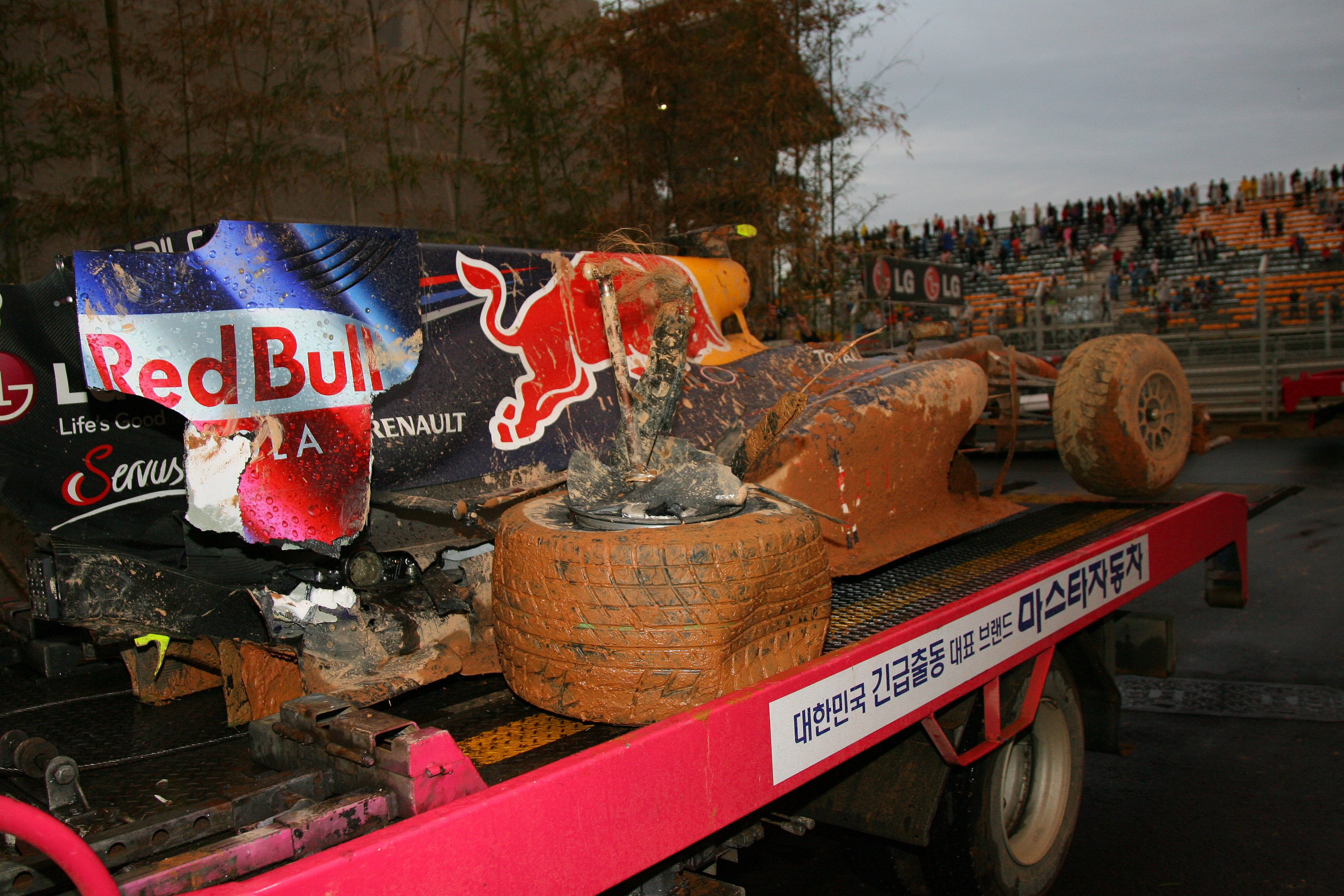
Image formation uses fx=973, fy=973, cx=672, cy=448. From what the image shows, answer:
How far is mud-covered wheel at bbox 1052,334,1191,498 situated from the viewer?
4492 millimetres

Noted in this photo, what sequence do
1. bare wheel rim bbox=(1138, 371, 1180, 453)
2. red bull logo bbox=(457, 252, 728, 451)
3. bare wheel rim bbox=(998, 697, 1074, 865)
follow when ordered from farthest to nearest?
bare wheel rim bbox=(1138, 371, 1180, 453) < bare wheel rim bbox=(998, 697, 1074, 865) < red bull logo bbox=(457, 252, 728, 451)

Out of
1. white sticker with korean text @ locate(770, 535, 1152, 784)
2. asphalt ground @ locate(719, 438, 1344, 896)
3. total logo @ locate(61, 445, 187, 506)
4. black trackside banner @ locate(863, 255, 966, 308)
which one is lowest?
asphalt ground @ locate(719, 438, 1344, 896)


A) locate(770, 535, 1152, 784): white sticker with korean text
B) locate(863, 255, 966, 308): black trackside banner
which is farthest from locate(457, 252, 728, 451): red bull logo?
locate(863, 255, 966, 308): black trackside banner

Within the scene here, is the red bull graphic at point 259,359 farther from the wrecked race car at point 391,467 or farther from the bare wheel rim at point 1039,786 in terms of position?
the bare wheel rim at point 1039,786

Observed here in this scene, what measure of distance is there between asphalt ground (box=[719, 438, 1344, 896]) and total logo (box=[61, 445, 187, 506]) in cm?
234

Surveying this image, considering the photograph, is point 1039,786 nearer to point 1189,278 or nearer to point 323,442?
point 323,442

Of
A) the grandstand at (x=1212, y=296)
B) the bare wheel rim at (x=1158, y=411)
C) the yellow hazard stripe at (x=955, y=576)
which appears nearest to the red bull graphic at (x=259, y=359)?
the yellow hazard stripe at (x=955, y=576)

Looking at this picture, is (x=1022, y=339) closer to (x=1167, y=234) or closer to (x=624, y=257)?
(x=1167, y=234)

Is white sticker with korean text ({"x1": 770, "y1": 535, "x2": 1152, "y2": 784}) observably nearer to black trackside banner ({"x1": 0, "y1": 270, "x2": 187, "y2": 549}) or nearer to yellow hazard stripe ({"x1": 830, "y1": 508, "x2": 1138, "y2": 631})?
yellow hazard stripe ({"x1": 830, "y1": 508, "x2": 1138, "y2": 631})

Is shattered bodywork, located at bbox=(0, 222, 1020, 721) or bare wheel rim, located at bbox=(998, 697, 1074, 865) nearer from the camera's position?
shattered bodywork, located at bbox=(0, 222, 1020, 721)

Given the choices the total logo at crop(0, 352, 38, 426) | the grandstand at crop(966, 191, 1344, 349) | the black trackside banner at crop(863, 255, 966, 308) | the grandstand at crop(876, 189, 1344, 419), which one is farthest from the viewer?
the grandstand at crop(966, 191, 1344, 349)

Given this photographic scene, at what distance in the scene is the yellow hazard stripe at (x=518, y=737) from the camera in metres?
2.09

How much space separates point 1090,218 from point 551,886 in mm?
31308

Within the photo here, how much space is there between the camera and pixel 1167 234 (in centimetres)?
2741
